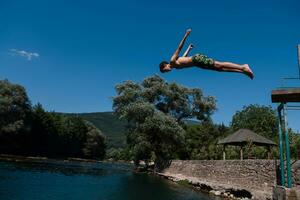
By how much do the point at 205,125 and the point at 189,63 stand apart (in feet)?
150

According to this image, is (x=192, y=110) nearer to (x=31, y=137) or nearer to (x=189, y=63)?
(x=31, y=137)

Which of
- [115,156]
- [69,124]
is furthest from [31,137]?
[115,156]

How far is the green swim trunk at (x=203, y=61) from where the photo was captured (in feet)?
21.1

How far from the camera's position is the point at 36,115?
70.1m

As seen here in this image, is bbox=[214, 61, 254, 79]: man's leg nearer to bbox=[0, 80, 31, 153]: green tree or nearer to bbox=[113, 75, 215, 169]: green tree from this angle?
bbox=[113, 75, 215, 169]: green tree

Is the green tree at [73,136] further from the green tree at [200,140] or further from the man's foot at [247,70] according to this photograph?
the man's foot at [247,70]

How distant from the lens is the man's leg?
6.48 metres

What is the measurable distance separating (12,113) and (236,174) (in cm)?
4223

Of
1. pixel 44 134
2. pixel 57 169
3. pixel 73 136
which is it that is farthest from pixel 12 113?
pixel 73 136

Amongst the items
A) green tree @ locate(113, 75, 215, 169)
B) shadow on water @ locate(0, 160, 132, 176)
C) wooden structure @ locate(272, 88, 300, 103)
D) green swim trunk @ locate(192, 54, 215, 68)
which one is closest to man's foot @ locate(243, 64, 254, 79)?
green swim trunk @ locate(192, 54, 215, 68)

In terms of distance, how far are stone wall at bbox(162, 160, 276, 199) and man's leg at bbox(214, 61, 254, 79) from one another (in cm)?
1388

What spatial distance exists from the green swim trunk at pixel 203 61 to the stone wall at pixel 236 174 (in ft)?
46.6

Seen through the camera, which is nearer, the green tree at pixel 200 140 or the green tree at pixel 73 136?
the green tree at pixel 200 140

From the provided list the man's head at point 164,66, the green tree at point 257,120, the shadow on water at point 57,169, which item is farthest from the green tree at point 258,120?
the man's head at point 164,66
